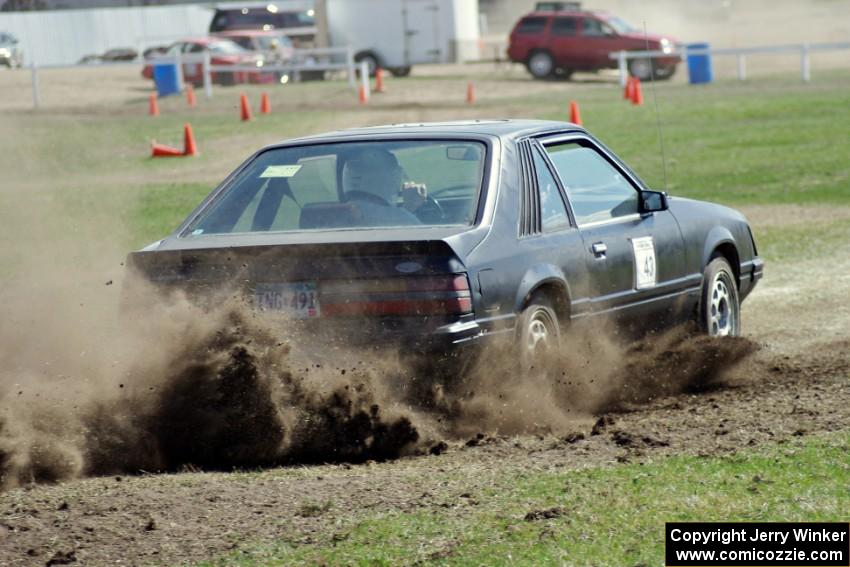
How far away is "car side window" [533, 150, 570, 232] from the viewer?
7035 mm

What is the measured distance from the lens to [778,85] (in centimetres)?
3484

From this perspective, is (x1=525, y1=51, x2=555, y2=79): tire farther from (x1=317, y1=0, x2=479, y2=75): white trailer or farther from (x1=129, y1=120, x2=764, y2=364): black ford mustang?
(x1=129, y1=120, x2=764, y2=364): black ford mustang

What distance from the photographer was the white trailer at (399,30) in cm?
4609

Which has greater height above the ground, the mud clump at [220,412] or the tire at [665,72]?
the tire at [665,72]

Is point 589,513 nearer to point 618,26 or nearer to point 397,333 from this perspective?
point 397,333

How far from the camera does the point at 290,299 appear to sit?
20.2 feet

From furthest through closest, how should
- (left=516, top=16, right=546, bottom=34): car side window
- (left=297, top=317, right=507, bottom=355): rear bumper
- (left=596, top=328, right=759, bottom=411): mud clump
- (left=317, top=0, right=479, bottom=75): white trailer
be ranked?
(left=317, top=0, right=479, bottom=75): white trailer
(left=516, top=16, right=546, bottom=34): car side window
(left=596, top=328, right=759, bottom=411): mud clump
(left=297, top=317, right=507, bottom=355): rear bumper

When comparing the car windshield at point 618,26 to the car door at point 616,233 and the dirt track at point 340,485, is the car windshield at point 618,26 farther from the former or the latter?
the dirt track at point 340,485

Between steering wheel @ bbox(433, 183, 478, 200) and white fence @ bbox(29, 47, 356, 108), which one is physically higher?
white fence @ bbox(29, 47, 356, 108)

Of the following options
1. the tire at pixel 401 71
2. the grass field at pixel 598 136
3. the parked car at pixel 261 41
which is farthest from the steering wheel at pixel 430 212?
the tire at pixel 401 71

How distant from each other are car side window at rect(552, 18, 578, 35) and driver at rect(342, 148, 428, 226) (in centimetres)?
3621

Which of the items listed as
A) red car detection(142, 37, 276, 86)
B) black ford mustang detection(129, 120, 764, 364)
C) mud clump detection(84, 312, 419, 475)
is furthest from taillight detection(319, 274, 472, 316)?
red car detection(142, 37, 276, 86)

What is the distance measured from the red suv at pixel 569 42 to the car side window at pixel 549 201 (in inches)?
1352

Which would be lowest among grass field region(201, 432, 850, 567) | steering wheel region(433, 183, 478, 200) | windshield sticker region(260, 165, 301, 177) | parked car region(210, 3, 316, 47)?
grass field region(201, 432, 850, 567)
